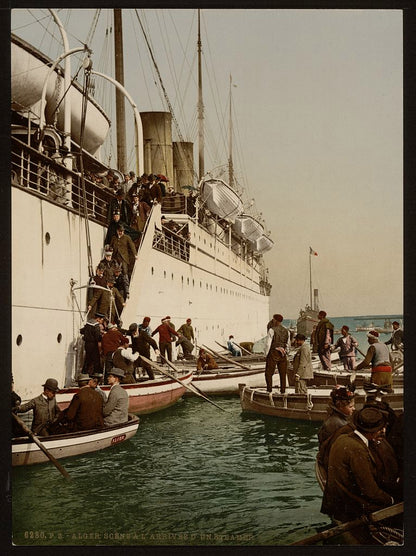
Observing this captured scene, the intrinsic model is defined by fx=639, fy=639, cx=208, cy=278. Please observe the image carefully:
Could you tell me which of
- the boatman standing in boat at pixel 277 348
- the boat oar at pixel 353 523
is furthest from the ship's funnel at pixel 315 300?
the boat oar at pixel 353 523

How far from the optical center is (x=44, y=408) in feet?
28.8

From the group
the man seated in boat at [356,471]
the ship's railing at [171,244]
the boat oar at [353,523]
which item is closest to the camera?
the man seated in boat at [356,471]

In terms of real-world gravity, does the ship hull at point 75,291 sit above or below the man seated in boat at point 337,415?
above

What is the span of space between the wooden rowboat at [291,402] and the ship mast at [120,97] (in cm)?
501

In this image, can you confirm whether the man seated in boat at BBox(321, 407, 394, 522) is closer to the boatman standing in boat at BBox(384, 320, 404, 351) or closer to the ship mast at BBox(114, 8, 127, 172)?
the boatman standing in boat at BBox(384, 320, 404, 351)

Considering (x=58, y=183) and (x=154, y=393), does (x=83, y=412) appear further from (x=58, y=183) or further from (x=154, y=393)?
(x=58, y=183)

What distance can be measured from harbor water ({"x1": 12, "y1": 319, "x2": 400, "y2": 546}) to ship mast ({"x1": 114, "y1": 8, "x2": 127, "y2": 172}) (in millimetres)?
4930

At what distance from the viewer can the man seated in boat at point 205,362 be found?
12814 millimetres

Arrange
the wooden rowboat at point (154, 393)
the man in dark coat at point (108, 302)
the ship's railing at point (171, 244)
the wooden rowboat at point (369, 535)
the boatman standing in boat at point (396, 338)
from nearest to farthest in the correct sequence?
1. the wooden rowboat at point (369, 535)
2. the boatman standing in boat at point (396, 338)
3. the man in dark coat at point (108, 302)
4. the wooden rowboat at point (154, 393)
5. the ship's railing at point (171, 244)

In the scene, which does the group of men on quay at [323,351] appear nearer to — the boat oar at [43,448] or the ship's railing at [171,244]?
the ship's railing at [171,244]

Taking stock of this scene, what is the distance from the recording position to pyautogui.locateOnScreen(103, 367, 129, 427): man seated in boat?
383 inches

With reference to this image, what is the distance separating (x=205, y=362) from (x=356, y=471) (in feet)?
24.5

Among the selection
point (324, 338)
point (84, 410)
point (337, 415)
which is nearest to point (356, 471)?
point (337, 415)
